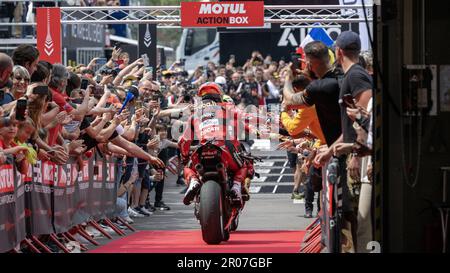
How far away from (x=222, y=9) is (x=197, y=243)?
12.8 metres

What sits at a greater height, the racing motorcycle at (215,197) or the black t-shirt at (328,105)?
the black t-shirt at (328,105)

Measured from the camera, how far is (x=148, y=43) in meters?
31.1

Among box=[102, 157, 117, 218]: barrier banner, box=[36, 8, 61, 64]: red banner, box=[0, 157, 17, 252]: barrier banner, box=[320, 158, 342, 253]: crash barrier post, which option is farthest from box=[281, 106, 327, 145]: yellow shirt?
A: box=[36, 8, 61, 64]: red banner

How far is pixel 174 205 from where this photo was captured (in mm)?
24797

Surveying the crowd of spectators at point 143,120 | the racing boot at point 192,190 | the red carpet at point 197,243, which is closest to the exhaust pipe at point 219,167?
the racing boot at point 192,190

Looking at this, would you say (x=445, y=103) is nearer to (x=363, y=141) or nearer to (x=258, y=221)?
(x=363, y=141)

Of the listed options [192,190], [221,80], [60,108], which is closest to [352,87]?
[60,108]

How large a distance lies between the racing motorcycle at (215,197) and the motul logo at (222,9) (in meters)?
11.0

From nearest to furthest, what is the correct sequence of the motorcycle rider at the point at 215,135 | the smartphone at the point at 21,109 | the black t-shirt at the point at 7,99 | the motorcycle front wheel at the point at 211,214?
the smartphone at the point at 21,109, the black t-shirt at the point at 7,99, the motorcycle front wheel at the point at 211,214, the motorcycle rider at the point at 215,135

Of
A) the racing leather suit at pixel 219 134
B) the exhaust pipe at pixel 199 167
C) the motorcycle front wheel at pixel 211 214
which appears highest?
the racing leather suit at pixel 219 134

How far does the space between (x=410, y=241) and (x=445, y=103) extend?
0.98 m

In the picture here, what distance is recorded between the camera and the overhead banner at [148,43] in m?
31.0

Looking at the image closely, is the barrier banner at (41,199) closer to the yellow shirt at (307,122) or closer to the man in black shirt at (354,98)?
the yellow shirt at (307,122)

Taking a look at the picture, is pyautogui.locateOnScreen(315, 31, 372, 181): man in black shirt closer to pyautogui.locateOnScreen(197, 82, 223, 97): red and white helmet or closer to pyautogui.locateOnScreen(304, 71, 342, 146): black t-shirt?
pyautogui.locateOnScreen(304, 71, 342, 146): black t-shirt
